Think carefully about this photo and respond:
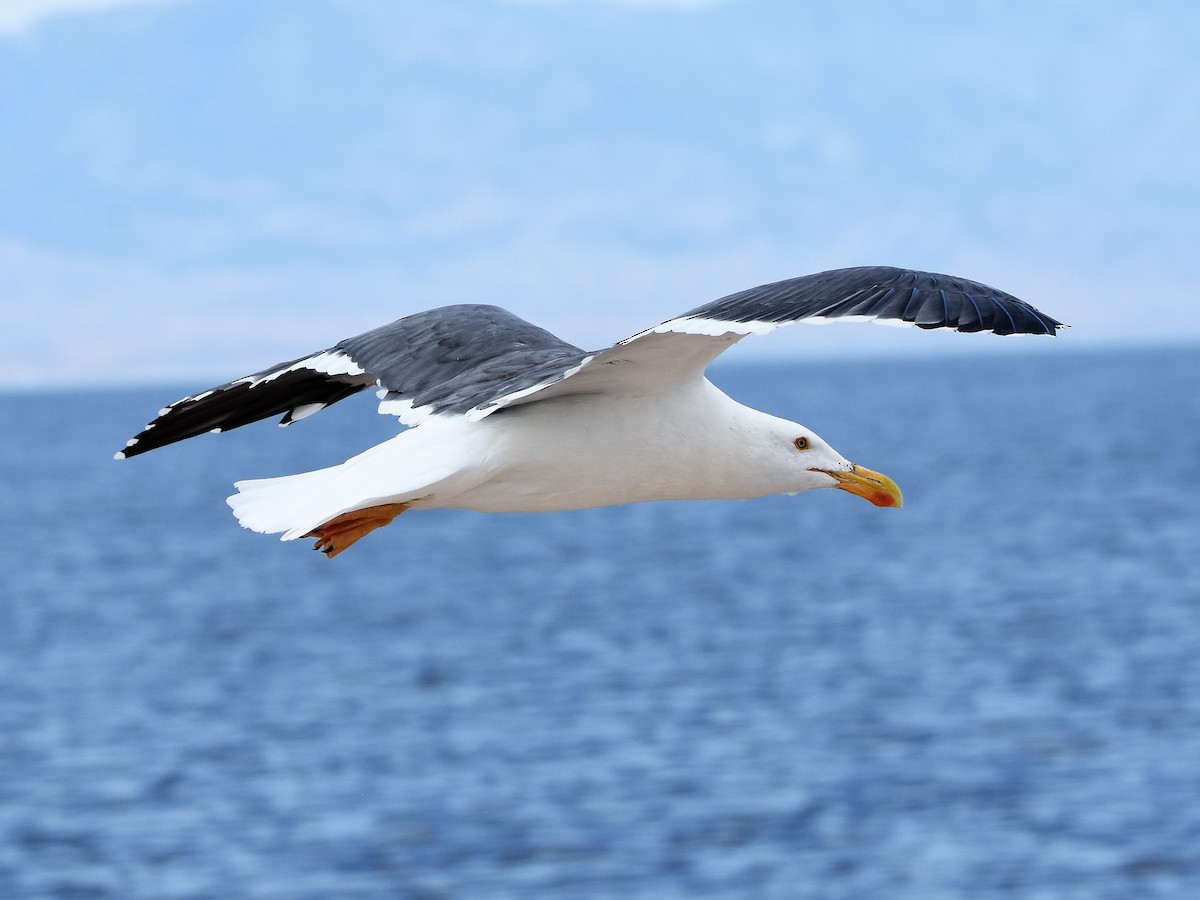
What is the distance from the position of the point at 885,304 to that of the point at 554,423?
1.86m

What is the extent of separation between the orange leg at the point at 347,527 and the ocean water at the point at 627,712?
39.3ft

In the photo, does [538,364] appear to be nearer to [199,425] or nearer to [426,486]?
[426,486]

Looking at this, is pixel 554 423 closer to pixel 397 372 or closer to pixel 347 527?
pixel 397 372

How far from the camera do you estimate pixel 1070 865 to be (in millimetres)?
21266

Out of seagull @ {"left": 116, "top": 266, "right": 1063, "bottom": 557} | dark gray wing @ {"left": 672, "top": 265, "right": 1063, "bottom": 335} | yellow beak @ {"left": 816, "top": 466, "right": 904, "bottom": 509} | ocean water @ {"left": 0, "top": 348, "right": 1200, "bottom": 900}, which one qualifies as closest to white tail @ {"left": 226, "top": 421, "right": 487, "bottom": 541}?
seagull @ {"left": 116, "top": 266, "right": 1063, "bottom": 557}

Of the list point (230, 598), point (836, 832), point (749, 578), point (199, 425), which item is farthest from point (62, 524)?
point (199, 425)

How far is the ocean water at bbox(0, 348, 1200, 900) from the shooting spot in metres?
22.1

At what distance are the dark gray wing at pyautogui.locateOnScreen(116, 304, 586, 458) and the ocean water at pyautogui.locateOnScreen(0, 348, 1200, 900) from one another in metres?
11.6

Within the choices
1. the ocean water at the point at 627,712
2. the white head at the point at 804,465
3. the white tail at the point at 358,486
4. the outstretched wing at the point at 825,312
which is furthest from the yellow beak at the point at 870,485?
the ocean water at the point at 627,712

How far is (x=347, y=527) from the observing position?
9180 mm

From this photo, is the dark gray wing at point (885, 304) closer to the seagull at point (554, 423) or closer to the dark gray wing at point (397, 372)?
the seagull at point (554, 423)

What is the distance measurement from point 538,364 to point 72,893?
1532 cm

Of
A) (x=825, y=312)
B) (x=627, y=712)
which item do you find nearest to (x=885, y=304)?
(x=825, y=312)

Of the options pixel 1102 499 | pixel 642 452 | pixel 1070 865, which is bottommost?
pixel 1070 865
